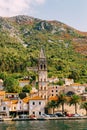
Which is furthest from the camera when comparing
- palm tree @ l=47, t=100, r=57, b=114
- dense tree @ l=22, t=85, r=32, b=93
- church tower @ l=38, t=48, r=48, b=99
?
dense tree @ l=22, t=85, r=32, b=93

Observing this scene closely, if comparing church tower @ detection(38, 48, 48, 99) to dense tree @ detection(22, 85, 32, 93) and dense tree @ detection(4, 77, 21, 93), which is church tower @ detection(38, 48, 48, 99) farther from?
dense tree @ detection(4, 77, 21, 93)

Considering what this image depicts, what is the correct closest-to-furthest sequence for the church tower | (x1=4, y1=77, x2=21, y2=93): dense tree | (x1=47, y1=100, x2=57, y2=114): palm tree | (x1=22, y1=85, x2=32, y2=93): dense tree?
(x1=47, y1=100, x2=57, y2=114): palm tree < the church tower < (x1=4, y1=77, x2=21, y2=93): dense tree < (x1=22, y1=85, x2=32, y2=93): dense tree

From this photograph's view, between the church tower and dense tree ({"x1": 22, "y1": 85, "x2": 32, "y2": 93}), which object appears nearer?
the church tower

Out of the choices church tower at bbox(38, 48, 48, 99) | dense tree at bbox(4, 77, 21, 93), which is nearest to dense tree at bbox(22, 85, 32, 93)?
dense tree at bbox(4, 77, 21, 93)

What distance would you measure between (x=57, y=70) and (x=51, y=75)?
11.2 metres

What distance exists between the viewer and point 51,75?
13475 cm

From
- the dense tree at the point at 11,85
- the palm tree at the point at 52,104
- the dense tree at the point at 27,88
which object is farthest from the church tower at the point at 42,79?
the dense tree at the point at 11,85

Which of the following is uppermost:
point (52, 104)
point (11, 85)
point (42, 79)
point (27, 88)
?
point (42, 79)

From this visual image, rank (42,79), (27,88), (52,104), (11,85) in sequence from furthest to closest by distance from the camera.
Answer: (11,85), (27,88), (42,79), (52,104)

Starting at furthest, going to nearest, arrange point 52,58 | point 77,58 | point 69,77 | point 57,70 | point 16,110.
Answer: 1. point 77,58
2. point 52,58
3. point 57,70
4. point 69,77
5. point 16,110

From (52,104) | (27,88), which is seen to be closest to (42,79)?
(52,104)

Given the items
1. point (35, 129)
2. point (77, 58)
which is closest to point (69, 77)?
point (77, 58)

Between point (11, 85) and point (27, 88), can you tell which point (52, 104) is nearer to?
point (27, 88)

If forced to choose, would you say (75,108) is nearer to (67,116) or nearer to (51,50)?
(67,116)
